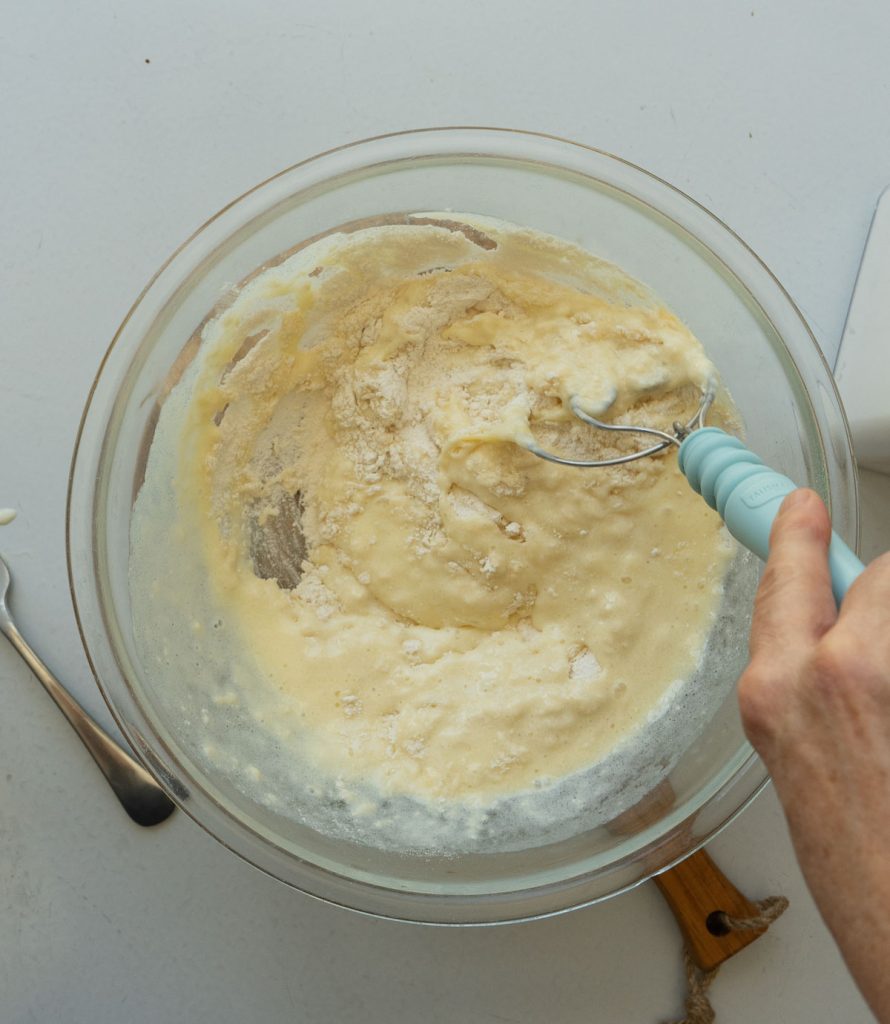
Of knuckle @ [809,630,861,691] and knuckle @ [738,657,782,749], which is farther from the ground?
knuckle @ [809,630,861,691]

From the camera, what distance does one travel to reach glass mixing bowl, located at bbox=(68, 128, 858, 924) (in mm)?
986

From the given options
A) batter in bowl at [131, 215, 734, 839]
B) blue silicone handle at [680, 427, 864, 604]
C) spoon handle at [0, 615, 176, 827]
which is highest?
blue silicone handle at [680, 427, 864, 604]

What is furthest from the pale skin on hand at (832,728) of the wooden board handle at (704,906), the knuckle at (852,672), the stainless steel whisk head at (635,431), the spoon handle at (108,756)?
the spoon handle at (108,756)

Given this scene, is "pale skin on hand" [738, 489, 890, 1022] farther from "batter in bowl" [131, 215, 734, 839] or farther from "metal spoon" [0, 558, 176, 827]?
"metal spoon" [0, 558, 176, 827]

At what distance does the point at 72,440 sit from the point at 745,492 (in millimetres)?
835

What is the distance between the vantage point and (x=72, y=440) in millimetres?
1132

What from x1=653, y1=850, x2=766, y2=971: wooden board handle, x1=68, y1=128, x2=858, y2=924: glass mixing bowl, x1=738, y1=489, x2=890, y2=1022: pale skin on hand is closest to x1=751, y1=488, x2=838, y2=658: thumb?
x1=738, y1=489, x2=890, y2=1022: pale skin on hand

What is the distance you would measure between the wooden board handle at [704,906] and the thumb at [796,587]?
60cm

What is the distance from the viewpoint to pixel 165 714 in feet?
3.34

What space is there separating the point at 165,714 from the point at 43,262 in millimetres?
596

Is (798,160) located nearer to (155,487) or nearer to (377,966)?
(155,487)

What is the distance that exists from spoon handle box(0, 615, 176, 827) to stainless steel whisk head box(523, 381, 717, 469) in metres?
0.63

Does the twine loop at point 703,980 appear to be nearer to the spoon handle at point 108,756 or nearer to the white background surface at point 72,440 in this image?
the white background surface at point 72,440

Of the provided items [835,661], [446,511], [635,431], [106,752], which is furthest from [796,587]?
[106,752]
